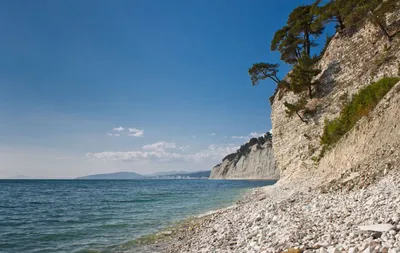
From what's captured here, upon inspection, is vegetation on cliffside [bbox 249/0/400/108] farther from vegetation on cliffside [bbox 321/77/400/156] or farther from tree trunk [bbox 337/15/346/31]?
vegetation on cliffside [bbox 321/77/400/156]

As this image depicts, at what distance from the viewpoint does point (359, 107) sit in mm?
19203

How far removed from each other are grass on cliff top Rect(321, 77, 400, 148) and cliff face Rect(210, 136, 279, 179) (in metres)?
104

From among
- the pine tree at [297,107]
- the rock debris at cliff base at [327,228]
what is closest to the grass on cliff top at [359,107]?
the pine tree at [297,107]

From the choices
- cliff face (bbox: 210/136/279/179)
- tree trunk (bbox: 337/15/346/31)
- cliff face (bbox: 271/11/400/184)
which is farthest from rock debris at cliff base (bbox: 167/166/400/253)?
cliff face (bbox: 210/136/279/179)

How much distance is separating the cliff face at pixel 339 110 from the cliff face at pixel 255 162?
93.6 meters

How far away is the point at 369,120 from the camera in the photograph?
16.4 meters

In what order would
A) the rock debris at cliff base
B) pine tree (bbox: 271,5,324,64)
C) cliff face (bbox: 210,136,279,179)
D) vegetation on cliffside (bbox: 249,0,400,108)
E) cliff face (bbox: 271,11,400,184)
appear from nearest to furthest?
the rock debris at cliff base
cliff face (bbox: 271,11,400,184)
vegetation on cliffside (bbox: 249,0,400,108)
pine tree (bbox: 271,5,324,64)
cliff face (bbox: 210,136,279,179)

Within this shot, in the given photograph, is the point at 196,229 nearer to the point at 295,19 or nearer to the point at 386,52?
the point at 386,52

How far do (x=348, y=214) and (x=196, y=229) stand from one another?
9055 mm

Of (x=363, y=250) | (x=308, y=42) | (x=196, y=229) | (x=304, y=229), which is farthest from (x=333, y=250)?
(x=308, y=42)

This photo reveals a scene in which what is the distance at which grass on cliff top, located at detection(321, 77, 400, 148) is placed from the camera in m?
Result: 17.5

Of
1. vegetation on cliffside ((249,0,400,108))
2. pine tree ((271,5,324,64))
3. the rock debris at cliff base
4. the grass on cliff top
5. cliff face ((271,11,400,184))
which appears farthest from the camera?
pine tree ((271,5,324,64))

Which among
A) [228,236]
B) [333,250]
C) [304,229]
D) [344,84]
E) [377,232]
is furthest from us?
[344,84]

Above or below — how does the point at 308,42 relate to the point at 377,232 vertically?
above
